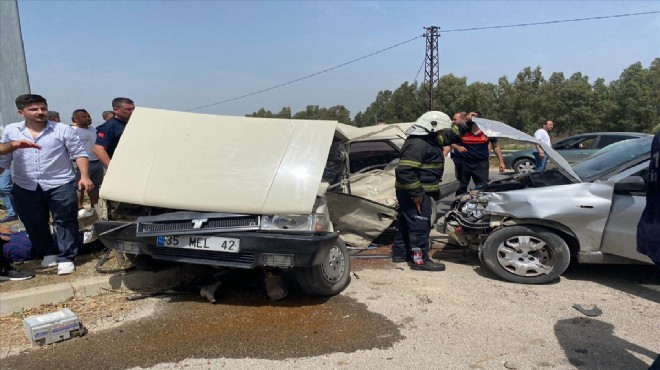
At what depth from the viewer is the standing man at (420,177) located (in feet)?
15.1

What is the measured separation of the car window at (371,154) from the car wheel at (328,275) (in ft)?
6.53

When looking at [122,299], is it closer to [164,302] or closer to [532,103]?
[164,302]

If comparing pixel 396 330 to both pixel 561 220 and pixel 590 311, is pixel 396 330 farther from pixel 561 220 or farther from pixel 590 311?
pixel 561 220

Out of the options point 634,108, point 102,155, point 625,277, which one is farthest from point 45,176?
point 634,108

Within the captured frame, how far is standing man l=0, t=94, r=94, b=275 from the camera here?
4211 millimetres

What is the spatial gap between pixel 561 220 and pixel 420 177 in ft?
4.59

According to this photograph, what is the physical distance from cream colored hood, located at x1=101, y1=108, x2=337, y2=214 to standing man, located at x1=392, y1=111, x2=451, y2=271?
100 cm

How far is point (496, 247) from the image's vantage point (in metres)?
4.34

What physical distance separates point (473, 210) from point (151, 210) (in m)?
3.04

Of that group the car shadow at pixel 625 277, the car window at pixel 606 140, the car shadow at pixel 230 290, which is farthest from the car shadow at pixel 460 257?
the car window at pixel 606 140

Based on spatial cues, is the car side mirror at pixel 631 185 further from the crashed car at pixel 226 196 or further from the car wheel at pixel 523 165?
the car wheel at pixel 523 165

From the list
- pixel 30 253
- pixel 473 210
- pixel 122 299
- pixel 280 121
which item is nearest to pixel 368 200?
pixel 473 210

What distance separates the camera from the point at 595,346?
3094 millimetres

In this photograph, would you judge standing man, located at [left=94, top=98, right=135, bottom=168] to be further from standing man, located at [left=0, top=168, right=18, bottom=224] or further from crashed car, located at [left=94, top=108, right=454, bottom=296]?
standing man, located at [left=0, top=168, right=18, bottom=224]
